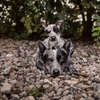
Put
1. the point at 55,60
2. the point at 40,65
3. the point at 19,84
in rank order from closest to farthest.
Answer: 1. the point at 19,84
2. the point at 55,60
3. the point at 40,65

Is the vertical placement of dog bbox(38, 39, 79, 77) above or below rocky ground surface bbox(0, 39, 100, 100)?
above

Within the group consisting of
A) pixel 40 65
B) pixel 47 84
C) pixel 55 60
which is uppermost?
pixel 55 60

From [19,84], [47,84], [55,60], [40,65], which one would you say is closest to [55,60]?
[55,60]

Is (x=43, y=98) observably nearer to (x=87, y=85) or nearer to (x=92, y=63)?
Answer: (x=87, y=85)

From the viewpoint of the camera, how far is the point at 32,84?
2.87 m

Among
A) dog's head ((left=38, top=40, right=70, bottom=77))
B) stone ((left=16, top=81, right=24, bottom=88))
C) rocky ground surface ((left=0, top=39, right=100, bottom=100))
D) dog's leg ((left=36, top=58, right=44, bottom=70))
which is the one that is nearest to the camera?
rocky ground surface ((left=0, top=39, right=100, bottom=100))

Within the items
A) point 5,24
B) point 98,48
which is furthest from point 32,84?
point 5,24

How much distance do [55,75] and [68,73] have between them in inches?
19.1

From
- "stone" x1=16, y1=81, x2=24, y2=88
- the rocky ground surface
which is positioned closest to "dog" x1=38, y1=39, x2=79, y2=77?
the rocky ground surface

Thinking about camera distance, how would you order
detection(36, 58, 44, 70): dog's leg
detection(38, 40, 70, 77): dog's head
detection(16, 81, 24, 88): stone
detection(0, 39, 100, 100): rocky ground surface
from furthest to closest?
1. detection(36, 58, 44, 70): dog's leg
2. detection(38, 40, 70, 77): dog's head
3. detection(16, 81, 24, 88): stone
4. detection(0, 39, 100, 100): rocky ground surface

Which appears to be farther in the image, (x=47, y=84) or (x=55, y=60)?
(x=55, y=60)

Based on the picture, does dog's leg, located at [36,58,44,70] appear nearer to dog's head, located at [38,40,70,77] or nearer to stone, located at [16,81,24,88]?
dog's head, located at [38,40,70,77]

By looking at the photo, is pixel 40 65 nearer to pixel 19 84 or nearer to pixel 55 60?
pixel 55 60

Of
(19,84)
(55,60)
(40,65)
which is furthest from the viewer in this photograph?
(40,65)
